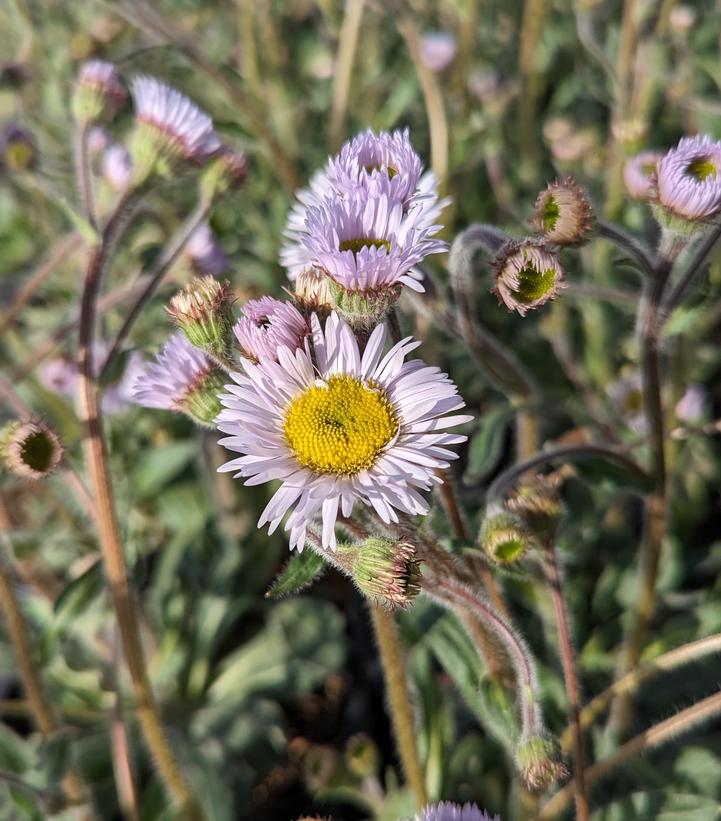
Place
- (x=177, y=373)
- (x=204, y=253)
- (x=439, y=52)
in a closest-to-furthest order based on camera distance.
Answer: (x=177, y=373), (x=204, y=253), (x=439, y=52)

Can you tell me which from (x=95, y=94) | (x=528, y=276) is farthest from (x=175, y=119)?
(x=528, y=276)

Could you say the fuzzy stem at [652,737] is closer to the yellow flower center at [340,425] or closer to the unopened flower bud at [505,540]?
the unopened flower bud at [505,540]

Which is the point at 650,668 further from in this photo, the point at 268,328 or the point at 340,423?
the point at 268,328

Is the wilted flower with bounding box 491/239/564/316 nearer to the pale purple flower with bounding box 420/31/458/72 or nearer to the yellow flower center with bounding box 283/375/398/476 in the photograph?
the yellow flower center with bounding box 283/375/398/476

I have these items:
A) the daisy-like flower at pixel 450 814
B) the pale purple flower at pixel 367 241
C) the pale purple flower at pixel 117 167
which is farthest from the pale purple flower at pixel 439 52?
the daisy-like flower at pixel 450 814

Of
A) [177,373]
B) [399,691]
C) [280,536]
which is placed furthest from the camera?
[280,536]

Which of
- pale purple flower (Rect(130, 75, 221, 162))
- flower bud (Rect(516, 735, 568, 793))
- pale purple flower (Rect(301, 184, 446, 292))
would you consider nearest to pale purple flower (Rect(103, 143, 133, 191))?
pale purple flower (Rect(130, 75, 221, 162))

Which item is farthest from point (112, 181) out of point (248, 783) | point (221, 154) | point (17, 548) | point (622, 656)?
point (622, 656)
